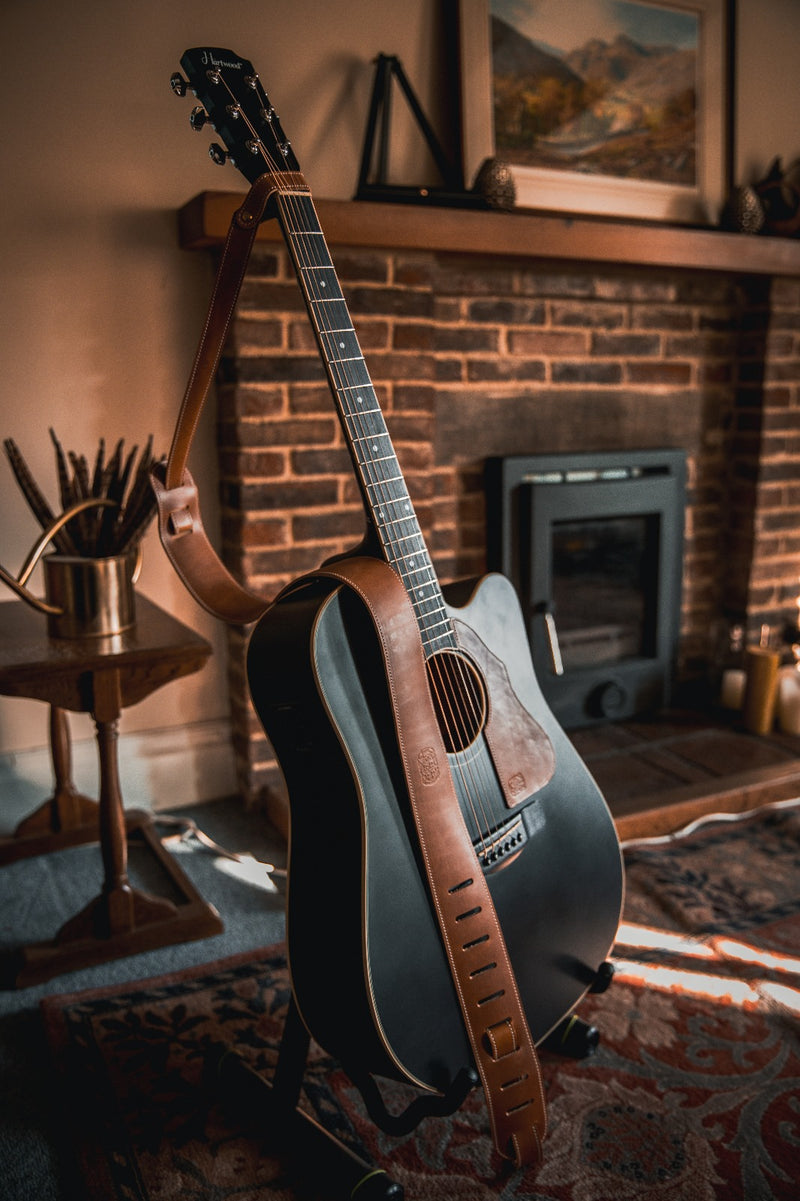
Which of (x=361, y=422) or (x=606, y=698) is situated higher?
(x=361, y=422)

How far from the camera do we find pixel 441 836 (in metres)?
1.11

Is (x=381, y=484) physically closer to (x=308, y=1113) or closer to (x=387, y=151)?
(x=308, y=1113)

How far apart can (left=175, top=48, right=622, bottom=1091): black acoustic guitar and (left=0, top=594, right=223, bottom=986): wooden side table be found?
0.58m

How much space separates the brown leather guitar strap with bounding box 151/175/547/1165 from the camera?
42.9 inches

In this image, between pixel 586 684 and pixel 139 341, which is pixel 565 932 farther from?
pixel 139 341

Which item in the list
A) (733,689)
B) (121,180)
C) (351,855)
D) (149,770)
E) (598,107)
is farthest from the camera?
(733,689)

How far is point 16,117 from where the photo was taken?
193 cm

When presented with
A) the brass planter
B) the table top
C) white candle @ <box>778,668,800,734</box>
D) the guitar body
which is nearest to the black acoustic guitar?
the guitar body

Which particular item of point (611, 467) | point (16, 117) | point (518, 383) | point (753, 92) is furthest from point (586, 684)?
point (16, 117)

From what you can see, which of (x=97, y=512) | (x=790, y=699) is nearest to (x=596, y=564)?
(x=790, y=699)

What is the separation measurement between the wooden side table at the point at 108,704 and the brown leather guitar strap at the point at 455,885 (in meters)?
0.61

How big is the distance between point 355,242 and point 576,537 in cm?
102

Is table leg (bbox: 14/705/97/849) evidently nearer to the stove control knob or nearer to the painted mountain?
the stove control knob

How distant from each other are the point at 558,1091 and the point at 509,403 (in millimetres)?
1672
